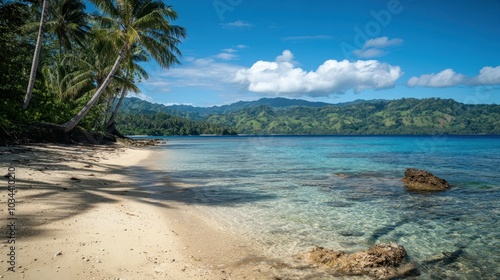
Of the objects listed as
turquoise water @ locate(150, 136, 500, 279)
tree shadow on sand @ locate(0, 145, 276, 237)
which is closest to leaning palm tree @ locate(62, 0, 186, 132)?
tree shadow on sand @ locate(0, 145, 276, 237)

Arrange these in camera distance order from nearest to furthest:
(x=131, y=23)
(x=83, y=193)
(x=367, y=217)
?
1. (x=367, y=217)
2. (x=83, y=193)
3. (x=131, y=23)

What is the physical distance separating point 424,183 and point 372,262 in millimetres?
10112

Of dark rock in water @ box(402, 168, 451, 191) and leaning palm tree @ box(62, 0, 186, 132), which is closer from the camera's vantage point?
dark rock in water @ box(402, 168, 451, 191)

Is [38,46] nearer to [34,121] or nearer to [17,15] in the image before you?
[17,15]

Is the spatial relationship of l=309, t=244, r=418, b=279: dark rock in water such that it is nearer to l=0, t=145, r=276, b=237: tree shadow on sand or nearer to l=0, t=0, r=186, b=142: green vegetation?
l=0, t=145, r=276, b=237: tree shadow on sand

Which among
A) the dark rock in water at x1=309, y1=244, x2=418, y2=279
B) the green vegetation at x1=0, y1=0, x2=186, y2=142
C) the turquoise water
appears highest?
the green vegetation at x1=0, y1=0, x2=186, y2=142

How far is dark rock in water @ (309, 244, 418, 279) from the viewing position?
5.12 metres

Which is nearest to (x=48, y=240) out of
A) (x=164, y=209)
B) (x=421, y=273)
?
(x=164, y=209)

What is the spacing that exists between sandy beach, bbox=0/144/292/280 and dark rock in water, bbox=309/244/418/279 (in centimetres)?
102

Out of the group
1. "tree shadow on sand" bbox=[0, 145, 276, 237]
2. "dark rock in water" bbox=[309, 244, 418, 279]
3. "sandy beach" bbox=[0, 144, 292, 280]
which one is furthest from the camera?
"tree shadow on sand" bbox=[0, 145, 276, 237]

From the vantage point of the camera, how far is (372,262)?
5301 mm

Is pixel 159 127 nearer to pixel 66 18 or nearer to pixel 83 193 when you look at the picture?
pixel 66 18

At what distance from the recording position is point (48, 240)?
5055 mm

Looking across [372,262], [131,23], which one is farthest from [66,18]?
[372,262]
